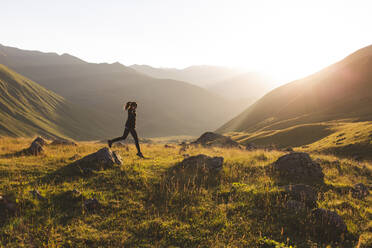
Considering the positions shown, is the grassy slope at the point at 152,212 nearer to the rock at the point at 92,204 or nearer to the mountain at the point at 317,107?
the rock at the point at 92,204

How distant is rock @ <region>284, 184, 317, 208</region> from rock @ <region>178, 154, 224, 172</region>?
334 cm

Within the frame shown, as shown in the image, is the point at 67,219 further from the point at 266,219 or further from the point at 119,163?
the point at 266,219

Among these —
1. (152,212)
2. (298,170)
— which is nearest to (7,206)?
(152,212)

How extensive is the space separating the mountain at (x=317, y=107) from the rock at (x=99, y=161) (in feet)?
169

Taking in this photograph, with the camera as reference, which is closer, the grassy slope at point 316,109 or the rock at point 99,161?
the rock at point 99,161

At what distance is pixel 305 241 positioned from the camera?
5.52 meters

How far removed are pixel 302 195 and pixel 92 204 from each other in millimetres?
7063

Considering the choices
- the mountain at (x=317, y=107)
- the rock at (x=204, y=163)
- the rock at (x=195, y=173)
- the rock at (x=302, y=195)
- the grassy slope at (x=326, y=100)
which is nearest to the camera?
the rock at (x=302, y=195)

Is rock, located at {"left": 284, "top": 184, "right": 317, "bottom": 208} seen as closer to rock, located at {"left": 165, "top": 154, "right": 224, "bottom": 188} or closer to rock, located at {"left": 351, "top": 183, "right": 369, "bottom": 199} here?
rock, located at {"left": 351, "top": 183, "right": 369, "bottom": 199}

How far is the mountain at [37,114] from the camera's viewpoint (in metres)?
123

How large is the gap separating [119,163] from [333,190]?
953 centimetres

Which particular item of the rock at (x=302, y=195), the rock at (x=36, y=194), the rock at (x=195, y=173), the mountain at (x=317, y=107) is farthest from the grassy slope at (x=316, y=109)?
the rock at (x=36, y=194)

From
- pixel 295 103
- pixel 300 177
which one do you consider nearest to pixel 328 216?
pixel 300 177

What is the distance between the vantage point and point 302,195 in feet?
24.5
